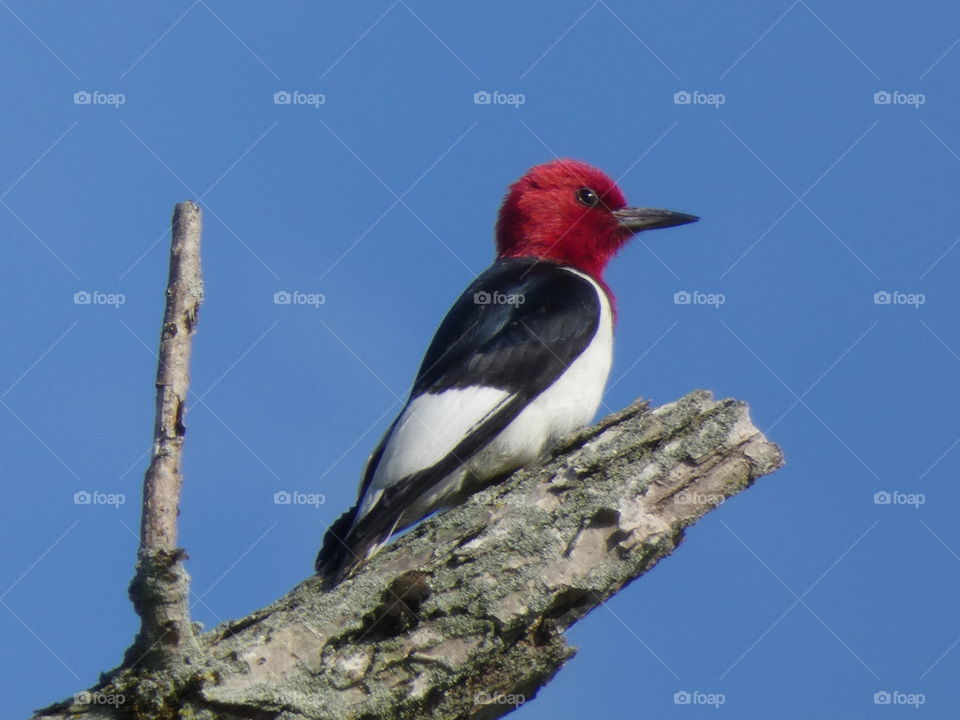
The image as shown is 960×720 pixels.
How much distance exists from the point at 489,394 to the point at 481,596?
1969mm

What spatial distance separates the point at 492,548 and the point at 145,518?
1.32 metres

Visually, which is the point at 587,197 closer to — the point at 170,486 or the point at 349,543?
the point at 349,543

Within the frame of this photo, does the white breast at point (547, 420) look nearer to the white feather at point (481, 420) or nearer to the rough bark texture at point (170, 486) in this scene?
the white feather at point (481, 420)

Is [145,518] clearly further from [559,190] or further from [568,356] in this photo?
[559,190]

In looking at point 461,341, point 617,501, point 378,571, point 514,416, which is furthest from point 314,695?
point 461,341

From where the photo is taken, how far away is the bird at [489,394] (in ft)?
17.7

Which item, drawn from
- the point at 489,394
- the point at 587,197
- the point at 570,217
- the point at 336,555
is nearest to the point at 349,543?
the point at 336,555

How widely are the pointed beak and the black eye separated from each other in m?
0.15

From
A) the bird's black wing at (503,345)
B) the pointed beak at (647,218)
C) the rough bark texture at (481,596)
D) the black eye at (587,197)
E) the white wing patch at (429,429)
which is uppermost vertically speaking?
the black eye at (587,197)

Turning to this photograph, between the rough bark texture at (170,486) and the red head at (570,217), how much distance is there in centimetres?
411

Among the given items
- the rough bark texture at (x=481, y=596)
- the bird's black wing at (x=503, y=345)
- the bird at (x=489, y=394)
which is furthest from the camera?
the bird's black wing at (x=503, y=345)

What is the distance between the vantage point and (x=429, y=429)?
5730 mm

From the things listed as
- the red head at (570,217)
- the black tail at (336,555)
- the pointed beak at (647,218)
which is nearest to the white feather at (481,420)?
the black tail at (336,555)

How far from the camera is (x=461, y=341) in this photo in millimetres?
6305
